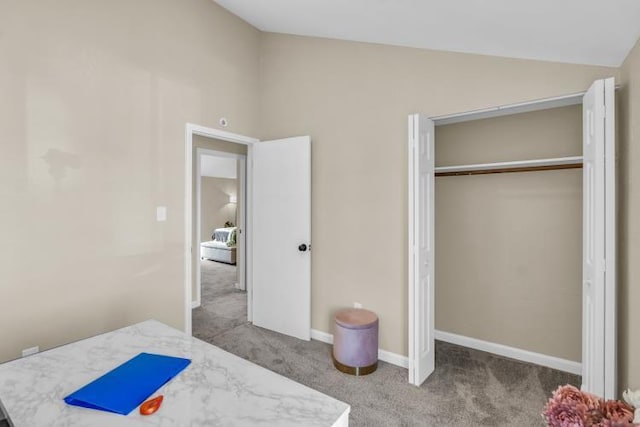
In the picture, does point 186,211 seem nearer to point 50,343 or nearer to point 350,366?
point 50,343

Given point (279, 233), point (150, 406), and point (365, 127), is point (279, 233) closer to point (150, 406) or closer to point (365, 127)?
point (365, 127)

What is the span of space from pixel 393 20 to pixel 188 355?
2.39 metres

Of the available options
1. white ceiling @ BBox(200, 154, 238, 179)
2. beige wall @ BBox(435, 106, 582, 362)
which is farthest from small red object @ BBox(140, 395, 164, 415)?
white ceiling @ BBox(200, 154, 238, 179)

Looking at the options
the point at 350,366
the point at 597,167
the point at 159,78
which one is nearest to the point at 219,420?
the point at 350,366

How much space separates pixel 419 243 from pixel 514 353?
1494mm

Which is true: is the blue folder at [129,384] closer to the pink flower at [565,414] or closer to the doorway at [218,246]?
the pink flower at [565,414]

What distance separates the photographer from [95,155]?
233cm

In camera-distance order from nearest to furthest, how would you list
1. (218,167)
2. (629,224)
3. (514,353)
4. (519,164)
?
(629,224), (519,164), (514,353), (218,167)

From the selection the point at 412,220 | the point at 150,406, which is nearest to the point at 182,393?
the point at 150,406

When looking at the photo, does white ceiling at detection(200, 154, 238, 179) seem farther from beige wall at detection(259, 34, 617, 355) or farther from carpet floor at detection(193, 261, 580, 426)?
carpet floor at detection(193, 261, 580, 426)

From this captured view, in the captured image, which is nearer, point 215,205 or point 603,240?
point 603,240

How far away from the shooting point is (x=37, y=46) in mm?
2057

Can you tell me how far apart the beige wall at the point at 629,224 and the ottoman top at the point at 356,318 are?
1544 mm

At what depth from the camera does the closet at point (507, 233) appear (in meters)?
2.41
